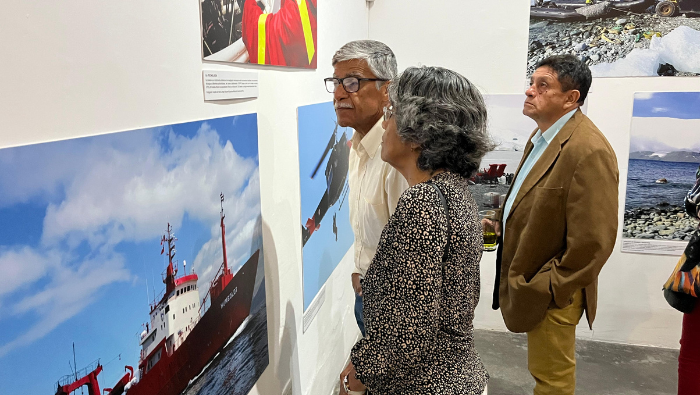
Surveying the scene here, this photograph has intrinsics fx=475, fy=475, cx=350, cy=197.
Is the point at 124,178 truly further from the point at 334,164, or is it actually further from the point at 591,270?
the point at 591,270

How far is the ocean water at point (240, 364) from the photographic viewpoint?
1355 millimetres

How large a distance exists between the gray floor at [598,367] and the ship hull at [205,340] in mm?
2037

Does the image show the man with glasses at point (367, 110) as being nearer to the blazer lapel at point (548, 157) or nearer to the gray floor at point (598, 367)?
the blazer lapel at point (548, 157)

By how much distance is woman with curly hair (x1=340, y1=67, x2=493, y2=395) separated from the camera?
103 centimetres

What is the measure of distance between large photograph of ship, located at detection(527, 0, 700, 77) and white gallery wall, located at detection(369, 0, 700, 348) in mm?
96

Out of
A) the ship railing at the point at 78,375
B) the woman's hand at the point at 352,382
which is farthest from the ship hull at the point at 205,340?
the woman's hand at the point at 352,382

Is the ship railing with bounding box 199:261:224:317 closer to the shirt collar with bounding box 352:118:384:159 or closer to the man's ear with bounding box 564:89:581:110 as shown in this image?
the shirt collar with bounding box 352:118:384:159

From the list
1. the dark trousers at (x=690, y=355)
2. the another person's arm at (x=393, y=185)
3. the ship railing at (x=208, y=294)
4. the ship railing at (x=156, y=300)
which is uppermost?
the another person's arm at (x=393, y=185)

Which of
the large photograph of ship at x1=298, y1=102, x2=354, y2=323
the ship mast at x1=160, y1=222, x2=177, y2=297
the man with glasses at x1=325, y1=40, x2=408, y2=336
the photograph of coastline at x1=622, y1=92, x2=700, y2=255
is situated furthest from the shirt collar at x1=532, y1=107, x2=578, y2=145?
the ship mast at x1=160, y1=222, x2=177, y2=297

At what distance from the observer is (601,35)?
327 cm

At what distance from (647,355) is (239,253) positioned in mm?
3231

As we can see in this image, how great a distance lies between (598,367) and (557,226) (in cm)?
166

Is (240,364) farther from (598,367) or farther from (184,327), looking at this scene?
(598,367)

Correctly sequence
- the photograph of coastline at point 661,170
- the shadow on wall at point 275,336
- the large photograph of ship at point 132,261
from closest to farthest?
the large photograph of ship at point 132,261
the shadow on wall at point 275,336
the photograph of coastline at point 661,170
